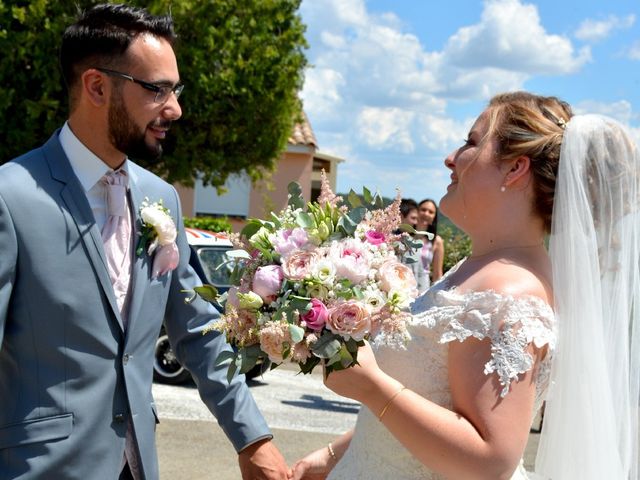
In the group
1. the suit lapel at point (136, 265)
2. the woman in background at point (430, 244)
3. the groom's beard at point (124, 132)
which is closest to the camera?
the suit lapel at point (136, 265)

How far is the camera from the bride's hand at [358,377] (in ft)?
7.67

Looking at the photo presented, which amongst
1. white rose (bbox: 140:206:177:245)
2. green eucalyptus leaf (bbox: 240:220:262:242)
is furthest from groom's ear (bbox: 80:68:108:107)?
green eucalyptus leaf (bbox: 240:220:262:242)

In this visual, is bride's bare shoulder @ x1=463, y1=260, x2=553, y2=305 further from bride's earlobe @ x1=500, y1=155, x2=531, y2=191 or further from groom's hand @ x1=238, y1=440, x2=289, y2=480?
groom's hand @ x1=238, y1=440, x2=289, y2=480

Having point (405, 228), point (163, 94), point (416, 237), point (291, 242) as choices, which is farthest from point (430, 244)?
point (291, 242)

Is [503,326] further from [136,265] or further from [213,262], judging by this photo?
[213,262]

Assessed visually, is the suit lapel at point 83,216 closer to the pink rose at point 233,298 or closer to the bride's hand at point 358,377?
the pink rose at point 233,298

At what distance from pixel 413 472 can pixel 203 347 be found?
119 cm

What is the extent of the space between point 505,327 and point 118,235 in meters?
1.53

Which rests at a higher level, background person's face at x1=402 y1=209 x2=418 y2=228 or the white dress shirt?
background person's face at x1=402 y1=209 x2=418 y2=228

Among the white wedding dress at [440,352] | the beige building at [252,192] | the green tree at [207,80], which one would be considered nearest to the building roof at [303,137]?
the beige building at [252,192]

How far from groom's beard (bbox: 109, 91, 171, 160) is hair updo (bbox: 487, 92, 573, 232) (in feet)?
4.32

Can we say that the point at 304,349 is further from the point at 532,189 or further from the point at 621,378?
the point at 621,378

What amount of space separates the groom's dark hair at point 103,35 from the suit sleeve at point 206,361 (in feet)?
2.28

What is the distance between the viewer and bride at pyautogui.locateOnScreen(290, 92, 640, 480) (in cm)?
228
